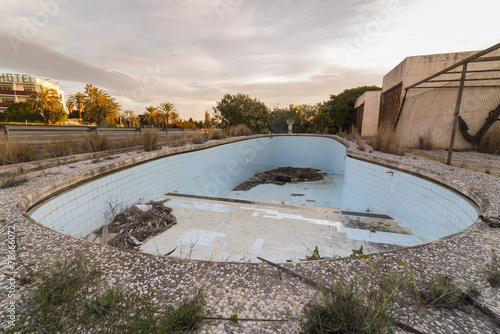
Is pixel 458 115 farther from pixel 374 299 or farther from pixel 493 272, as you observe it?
pixel 374 299

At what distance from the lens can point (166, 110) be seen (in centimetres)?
2812

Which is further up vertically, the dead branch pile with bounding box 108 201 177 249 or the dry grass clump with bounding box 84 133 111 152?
the dry grass clump with bounding box 84 133 111 152

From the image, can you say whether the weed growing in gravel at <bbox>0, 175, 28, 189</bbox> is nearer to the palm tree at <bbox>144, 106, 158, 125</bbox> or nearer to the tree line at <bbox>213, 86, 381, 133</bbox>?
the tree line at <bbox>213, 86, 381, 133</bbox>

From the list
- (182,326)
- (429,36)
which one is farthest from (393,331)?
(429,36)

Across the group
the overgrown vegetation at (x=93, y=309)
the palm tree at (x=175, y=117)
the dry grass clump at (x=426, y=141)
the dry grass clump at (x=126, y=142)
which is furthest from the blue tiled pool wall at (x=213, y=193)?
the palm tree at (x=175, y=117)

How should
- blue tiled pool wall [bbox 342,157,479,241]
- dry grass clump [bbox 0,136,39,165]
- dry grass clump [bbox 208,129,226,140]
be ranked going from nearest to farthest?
blue tiled pool wall [bbox 342,157,479,241] → dry grass clump [bbox 0,136,39,165] → dry grass clump [bbox 208,129,226,140]

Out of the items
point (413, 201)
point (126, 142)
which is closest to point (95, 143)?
point (126, 142)

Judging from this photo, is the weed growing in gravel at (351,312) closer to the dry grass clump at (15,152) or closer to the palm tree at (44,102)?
the dry grass clump at (15,152)

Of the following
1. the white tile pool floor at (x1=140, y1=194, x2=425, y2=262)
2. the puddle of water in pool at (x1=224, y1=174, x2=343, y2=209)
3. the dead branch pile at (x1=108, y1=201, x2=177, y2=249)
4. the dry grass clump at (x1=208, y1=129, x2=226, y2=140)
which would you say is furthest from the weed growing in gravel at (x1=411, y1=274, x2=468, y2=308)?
the dry grass clump at (x1=208, y1=129, x2=226, y2=140)

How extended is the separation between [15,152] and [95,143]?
174cm

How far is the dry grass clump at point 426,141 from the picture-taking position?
22.4 ft

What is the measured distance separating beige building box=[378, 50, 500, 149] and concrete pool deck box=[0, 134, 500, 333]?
20.1 feet

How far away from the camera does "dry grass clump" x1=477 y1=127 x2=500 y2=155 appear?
17.6 ft

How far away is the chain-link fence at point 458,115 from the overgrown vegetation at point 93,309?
6579mm
